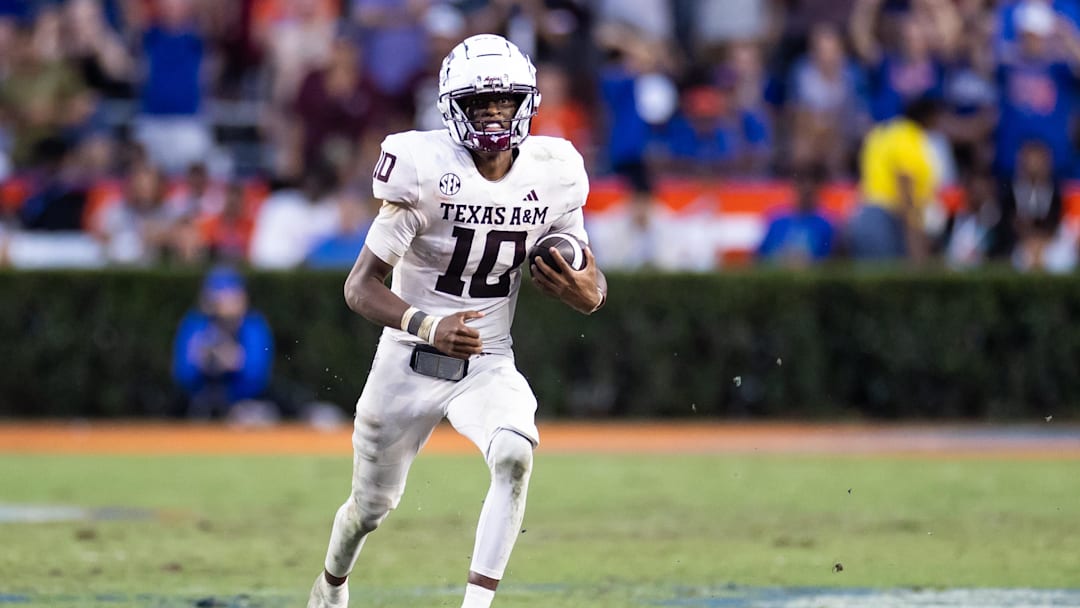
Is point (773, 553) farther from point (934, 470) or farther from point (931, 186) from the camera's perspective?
point (931, 186)

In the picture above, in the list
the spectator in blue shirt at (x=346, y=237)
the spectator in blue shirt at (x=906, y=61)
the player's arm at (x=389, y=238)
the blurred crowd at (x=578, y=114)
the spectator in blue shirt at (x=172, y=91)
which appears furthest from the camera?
the spectator in blue shirt at (x=172, y=91)

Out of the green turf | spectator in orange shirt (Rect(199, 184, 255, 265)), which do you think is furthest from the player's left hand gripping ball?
spectator in orange shirt (Rect(199, 184, 255, 265))

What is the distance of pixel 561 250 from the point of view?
6.39 meters

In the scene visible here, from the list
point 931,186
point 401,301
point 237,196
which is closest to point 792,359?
point 931,186

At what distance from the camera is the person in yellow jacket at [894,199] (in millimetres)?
15125

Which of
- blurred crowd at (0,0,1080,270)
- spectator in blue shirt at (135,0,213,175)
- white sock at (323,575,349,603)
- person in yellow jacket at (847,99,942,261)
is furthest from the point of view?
spectator in blue shirt at (135,0,213,175)

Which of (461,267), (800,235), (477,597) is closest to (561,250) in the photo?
(461,267)

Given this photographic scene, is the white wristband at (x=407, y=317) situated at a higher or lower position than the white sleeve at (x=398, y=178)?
lower

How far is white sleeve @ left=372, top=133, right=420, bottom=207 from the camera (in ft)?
20.7

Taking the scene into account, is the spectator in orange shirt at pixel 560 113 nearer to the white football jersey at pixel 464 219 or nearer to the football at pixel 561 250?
the white football jersey at pixel 464 219

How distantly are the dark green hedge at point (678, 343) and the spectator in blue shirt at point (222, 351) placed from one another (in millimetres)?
254

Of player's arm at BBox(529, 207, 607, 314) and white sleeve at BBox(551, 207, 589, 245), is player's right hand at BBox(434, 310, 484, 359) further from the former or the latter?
white sleeve at BBox(551, 207, 589, 245)

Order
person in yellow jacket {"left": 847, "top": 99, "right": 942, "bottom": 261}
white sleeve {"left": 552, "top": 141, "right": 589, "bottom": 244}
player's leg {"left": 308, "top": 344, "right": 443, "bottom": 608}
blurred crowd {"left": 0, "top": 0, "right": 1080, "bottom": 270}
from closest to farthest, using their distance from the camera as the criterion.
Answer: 1. player's leg {"left": 308, "top": 344, "right": 443, "bottom": 608}
2. white sleeve {"left": 552, "top": 141, "right": 589, "bottom": 244}
3. person in yellow jacket {"left": 847, "top": 99, "right": 942, "bottom": 261}
4. blurred crowd {"left": 0, "top": 0, "right": 1080, "bottom": 270}

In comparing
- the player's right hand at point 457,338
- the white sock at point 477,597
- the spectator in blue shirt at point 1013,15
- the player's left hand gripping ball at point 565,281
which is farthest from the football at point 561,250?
the spectator in blue shirt at point 1013,15
